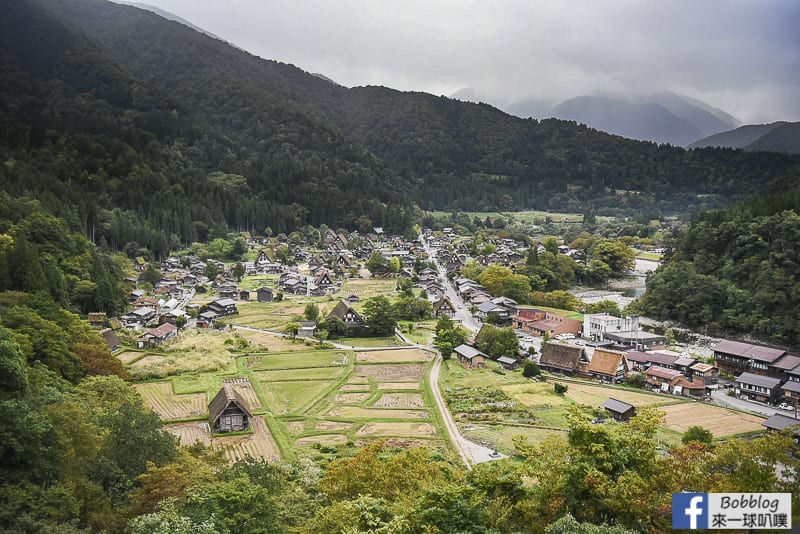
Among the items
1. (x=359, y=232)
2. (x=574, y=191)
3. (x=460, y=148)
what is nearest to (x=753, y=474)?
(x=359, y=232)

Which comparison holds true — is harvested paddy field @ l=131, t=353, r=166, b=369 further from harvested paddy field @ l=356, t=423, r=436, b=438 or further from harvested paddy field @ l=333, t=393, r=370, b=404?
harvested paddy field @ l=356, t=423, r=436, b=438

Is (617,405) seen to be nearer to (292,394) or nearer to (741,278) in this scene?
(292,394)

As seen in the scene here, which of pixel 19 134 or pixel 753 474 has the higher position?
pixel 19 134

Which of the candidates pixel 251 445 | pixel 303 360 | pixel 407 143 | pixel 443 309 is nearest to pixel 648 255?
pixel 443 309

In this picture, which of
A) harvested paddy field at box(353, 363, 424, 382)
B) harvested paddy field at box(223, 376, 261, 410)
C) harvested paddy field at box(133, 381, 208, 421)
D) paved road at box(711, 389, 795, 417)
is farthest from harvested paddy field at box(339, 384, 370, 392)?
paved road at box(711, 389, 795, 417)

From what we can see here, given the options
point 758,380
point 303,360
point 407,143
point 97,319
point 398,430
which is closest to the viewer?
point 398,430

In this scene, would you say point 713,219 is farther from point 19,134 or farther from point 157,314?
point 19,134
